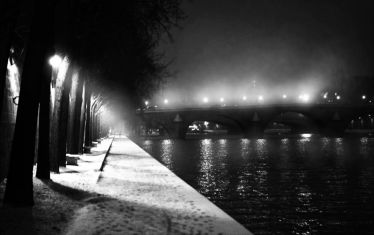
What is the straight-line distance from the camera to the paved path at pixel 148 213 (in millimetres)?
9094

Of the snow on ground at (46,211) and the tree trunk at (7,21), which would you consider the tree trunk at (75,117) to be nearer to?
the snow on ground at (46,211)

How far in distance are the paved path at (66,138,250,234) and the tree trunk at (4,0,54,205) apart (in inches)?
62.3

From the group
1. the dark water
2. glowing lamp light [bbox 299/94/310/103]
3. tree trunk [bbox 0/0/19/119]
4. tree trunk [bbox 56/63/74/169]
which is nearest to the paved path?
the dark water

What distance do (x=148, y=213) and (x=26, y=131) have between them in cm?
366

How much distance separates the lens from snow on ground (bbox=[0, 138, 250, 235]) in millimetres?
8852

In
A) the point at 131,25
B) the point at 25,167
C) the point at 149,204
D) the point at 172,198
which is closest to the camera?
the point at 25,167

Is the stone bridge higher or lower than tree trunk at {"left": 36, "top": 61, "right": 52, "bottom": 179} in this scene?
higher

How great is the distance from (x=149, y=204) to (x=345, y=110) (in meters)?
107

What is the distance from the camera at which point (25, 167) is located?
1082 cm

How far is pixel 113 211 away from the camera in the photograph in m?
10.8

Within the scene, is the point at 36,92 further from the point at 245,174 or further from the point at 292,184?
the point at 245,174

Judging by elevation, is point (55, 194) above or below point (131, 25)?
below

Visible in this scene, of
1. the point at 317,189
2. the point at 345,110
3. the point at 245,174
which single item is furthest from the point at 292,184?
the point at 345,110

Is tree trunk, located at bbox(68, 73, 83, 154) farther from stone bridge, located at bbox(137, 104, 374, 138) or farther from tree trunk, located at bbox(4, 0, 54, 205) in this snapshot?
stone bridge, located at bbox(137, 104, 374, 138)
